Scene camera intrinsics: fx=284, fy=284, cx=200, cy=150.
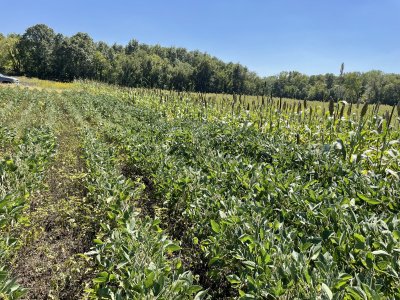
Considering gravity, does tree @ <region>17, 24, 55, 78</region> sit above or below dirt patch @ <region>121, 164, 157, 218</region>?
above

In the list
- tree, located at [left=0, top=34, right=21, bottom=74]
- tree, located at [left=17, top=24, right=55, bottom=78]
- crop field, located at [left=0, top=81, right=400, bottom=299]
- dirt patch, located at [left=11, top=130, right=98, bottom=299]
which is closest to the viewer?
crop field, located at [left=0, top=81, right=400, bottom=299]

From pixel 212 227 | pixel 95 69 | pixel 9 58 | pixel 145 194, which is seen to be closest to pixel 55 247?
pixel 145 194

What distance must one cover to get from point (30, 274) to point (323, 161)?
431 centimetres

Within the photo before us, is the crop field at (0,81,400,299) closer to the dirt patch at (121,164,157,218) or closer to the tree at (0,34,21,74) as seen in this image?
the dirt patch at (121,164,157,218)

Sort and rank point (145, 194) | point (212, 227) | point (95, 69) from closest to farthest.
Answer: point (212, 227), point (145, 194), point (95, 69)

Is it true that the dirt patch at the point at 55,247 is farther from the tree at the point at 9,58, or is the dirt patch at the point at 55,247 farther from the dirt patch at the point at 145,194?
the tree at the point at 9,58

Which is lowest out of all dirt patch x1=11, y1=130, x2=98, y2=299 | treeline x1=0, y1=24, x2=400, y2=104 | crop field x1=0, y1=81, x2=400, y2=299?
dirt patch x1=11, y1=130, x2=98, y2=299

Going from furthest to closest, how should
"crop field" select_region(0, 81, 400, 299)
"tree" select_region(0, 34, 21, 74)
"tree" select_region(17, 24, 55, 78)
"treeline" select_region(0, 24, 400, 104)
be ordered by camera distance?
"tree" select_region(0, 34, 21, 74) → "tree" select_region(17, 24, 55, 78) → "treeline" select_region(0, 24, 400, 104) → "crop field" select_region(0, 81, 400, 299)

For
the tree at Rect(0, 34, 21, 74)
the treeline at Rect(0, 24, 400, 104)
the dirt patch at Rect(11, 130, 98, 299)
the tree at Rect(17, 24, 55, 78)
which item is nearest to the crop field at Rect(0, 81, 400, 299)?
the dirt patch at Rect(11, 130, 98, 299)

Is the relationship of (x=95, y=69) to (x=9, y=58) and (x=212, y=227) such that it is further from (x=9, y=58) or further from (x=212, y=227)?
(x=212, y=227)

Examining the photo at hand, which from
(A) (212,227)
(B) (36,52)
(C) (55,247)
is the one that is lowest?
(C) (55,247)

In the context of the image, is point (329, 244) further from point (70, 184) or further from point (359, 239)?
point (70, 184)

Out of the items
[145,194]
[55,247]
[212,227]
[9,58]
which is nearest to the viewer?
[212,227]

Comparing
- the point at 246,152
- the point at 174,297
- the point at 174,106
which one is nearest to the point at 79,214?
the point at 174,297
